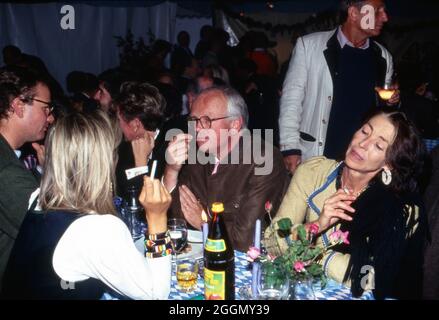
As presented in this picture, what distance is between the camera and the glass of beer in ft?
5.76

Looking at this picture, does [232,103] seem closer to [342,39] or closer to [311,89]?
[311,89]

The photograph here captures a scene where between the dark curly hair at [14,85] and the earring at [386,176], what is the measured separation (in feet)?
6.61

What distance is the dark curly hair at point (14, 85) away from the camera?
2.44 meters

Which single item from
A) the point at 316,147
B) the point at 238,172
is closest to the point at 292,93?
the point at 316,147

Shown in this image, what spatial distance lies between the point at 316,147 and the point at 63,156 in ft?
6.98

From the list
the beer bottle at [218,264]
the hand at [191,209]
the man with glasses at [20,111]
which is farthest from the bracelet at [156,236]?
the man with glasses at [20,111]

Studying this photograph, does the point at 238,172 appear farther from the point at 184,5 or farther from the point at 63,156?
the point at 184,5

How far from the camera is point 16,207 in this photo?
2051 mm

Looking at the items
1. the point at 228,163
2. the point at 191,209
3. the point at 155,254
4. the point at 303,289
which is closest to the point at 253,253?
the point at 303,289

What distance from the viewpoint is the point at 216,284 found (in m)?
1.56

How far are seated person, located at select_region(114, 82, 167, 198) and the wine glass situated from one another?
1424mm

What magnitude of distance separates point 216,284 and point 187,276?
0.76 feet

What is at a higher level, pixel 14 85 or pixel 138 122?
pixel 14 85

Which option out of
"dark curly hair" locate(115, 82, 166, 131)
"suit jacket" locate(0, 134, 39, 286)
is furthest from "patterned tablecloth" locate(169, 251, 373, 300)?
"dark curly hair" locate(115, 82, 166, 131)
